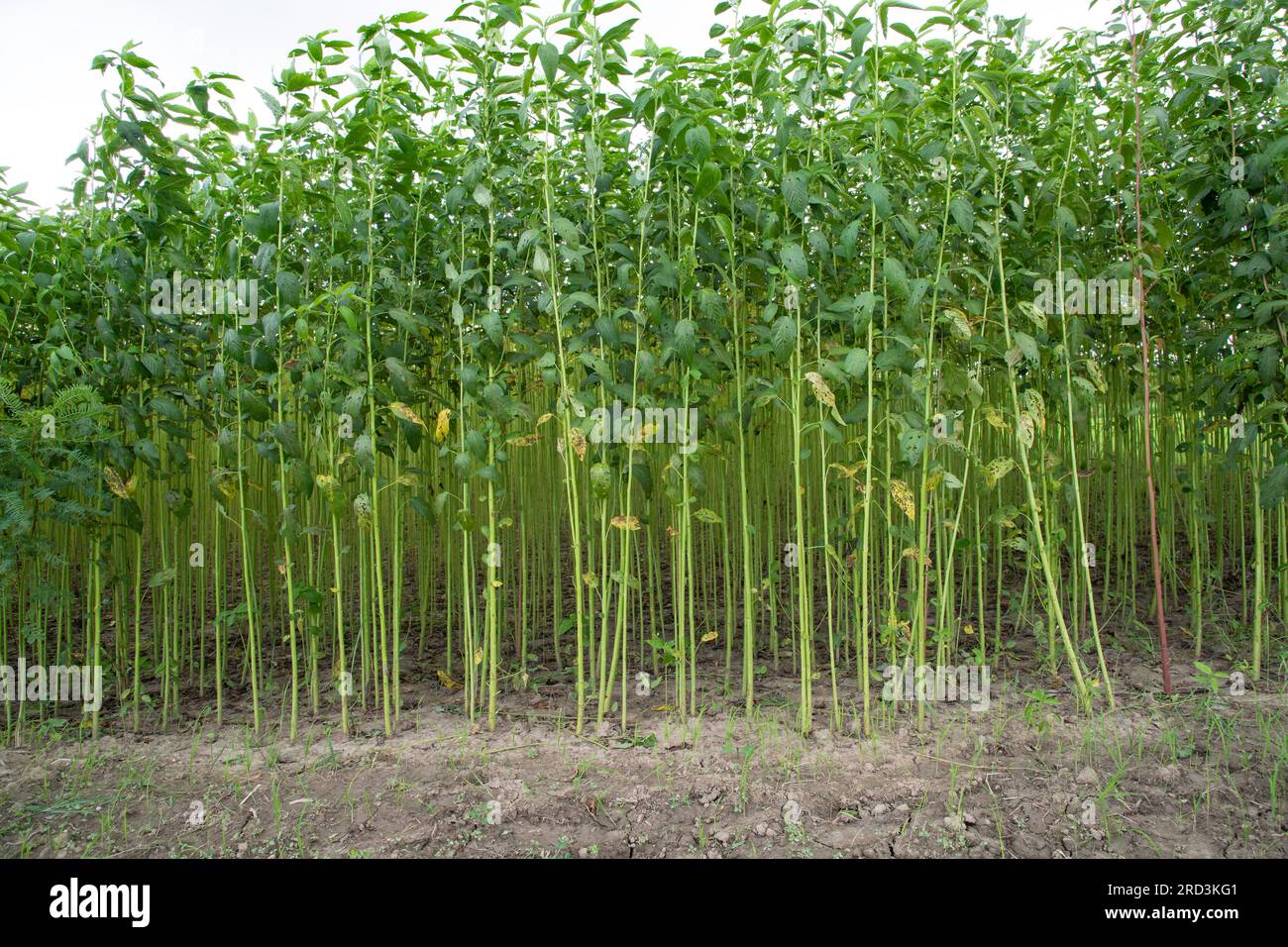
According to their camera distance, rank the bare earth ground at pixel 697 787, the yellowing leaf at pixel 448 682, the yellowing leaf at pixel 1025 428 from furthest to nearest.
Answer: the yellowing leaf at pixel 448 682
the yellowing leaf at pixel 1025 428
the bare earth ground at pixel 697 787

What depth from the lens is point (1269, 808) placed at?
2.57 metres

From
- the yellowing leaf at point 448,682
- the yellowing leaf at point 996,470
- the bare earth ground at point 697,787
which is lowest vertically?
the bare earth ground at point 697,787

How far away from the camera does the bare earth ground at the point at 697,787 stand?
252 cm

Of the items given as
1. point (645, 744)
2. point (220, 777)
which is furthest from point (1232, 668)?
point (220, 777)

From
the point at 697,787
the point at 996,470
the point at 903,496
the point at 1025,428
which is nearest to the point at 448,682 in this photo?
the point at 697,787

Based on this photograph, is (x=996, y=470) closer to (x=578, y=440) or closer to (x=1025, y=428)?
(x=1025, y=428)

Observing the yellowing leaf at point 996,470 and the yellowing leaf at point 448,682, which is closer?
the yellowing leaf at point 996,470

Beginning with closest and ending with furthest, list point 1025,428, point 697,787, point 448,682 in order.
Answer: point 697,787
point 1025,428
point 448,682

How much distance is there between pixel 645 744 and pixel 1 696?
2.95 metres

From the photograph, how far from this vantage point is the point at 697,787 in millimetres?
2785

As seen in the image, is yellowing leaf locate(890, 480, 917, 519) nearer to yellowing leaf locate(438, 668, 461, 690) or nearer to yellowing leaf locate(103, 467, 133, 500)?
yellowing leaf locate(438, 668, 461, 690)

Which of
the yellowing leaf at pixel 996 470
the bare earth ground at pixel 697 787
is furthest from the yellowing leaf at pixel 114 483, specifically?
the yellowing leaf at pixel 996 470

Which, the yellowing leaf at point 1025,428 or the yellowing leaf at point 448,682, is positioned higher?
the yellowing leaf at point 1025,428

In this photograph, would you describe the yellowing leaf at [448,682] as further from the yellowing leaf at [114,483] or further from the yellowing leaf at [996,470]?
the yellowing leaf at [996,470]
